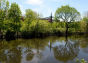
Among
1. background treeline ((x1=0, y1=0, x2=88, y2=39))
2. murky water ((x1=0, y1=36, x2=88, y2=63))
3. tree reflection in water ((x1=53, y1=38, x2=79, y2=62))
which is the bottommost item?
tree reflection in water ((x1=53, y1=38, x2=79, y2=62))

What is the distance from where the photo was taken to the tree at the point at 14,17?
20.3 metres

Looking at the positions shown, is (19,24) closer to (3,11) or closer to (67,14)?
(3,11)

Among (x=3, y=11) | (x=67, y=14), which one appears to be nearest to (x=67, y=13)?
(x=67, y=14)

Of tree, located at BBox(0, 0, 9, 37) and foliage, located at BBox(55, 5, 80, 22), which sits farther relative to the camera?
→ foliage, located at BBox(55, 5, 80, 22)

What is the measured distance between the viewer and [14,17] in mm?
20734

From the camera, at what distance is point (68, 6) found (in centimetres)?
3116

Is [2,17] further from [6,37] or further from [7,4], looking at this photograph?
→ [6,37]

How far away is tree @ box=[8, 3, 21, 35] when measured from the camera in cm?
2027

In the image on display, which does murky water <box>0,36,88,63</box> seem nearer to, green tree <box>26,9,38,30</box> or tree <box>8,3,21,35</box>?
tree <box>8,3,21,35</box>

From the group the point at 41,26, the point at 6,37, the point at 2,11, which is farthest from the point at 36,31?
the point at 2,11

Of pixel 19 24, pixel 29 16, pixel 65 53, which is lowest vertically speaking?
pixel 65 53

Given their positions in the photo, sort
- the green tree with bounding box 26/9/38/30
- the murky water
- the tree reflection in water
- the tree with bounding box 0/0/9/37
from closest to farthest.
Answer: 1. the murky water
2. the tree reflection in water
3. the tree with bounding box 0/0/9/37
4. the green tree with bounding box 26/9/38/30

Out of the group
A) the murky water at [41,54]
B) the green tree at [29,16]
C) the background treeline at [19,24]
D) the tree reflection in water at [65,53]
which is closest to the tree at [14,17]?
the background treeline at [19,24]

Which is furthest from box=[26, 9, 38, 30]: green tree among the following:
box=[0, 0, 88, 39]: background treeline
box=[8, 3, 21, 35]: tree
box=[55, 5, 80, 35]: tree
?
box=[55, 5, 80, 35]: tree
